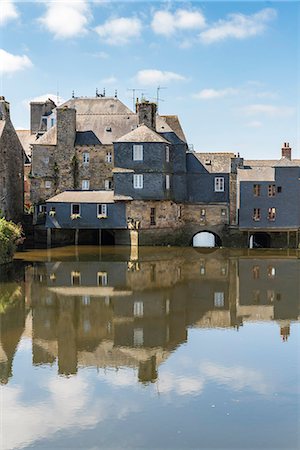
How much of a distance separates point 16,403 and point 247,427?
4027 mm

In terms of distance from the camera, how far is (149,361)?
12250 mm

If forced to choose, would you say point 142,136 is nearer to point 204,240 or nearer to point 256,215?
point 256,215

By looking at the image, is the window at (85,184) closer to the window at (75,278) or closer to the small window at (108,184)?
the small window at (108,184)

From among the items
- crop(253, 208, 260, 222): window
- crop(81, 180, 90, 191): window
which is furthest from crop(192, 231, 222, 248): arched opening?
crop(81, 180, 90, 191): window

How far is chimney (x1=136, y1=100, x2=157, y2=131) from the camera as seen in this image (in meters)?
37.9

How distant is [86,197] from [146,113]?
23.3ft

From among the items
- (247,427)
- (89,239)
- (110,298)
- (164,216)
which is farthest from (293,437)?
(89,239)

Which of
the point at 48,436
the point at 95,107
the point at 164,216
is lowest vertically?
the point at 48,436

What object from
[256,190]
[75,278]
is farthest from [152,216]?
[75,278]

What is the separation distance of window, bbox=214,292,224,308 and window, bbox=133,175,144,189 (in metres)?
17.6

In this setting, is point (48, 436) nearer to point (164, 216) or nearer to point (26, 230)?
point (164, 216)

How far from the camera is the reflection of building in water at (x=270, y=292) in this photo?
→ 1654 centimetres

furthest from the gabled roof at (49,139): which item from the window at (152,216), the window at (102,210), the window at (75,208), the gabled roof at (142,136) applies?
the window at (152,216)

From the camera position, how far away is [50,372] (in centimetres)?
1159
